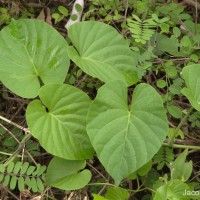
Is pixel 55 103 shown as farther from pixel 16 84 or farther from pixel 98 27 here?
pixel 98 27

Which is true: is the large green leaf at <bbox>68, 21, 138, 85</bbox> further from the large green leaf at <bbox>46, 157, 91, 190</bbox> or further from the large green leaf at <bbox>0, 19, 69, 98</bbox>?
the large green leaf at <bbox>46, 157, 91, 190</bbox>

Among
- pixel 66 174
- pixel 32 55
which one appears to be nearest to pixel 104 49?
pixel 32 55

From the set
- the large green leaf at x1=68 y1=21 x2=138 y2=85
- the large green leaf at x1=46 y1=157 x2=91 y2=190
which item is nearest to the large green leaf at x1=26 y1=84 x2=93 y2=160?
the large green leaf at x1=46 y1=157 x2=91 y2=190

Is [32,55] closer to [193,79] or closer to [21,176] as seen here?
[21,176]

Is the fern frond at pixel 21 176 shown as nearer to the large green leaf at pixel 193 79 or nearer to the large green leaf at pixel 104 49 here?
the large green leaf at pixel 104 49

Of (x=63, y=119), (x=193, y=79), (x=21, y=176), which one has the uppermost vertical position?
(x=193, y=79)

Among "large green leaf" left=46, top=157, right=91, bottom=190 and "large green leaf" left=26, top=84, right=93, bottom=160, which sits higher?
"large green leaf" left=26, top=84, right=93, bottom=160
